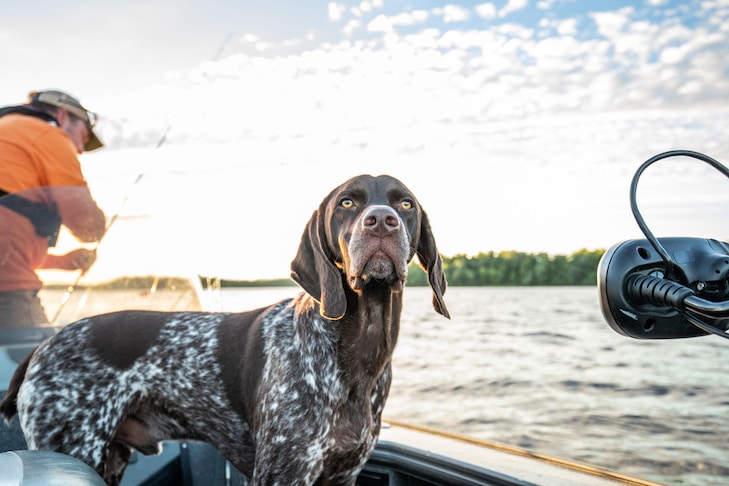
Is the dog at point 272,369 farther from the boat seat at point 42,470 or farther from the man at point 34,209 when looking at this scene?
the boat seat at point 42,470

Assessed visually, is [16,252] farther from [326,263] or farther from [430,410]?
[430,410]

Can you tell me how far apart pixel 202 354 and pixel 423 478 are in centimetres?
109

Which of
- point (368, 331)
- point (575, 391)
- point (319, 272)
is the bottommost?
point (575, 391)

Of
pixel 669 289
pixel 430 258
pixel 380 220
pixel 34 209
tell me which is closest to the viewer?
pixel 669 289

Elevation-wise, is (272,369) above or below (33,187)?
below

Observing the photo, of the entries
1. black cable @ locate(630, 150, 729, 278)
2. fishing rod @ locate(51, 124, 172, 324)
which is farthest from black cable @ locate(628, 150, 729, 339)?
fishing rod @ locate(51, 124, 172, 324)

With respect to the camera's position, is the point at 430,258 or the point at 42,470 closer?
the point at 42,470

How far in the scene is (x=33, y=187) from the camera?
145 inches

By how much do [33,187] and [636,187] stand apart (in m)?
3.44

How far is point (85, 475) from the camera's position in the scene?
1.55m

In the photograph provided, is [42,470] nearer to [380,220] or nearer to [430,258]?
[380,220]

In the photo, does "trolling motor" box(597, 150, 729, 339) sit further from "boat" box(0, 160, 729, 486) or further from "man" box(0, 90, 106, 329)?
"man" box(0, 90, 106, 329)

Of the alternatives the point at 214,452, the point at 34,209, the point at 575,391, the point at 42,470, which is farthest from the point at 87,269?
the point at 575,391

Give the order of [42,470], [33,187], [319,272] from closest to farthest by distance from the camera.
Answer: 1. [42,470]
2. [319,272]
3. [33,187]
